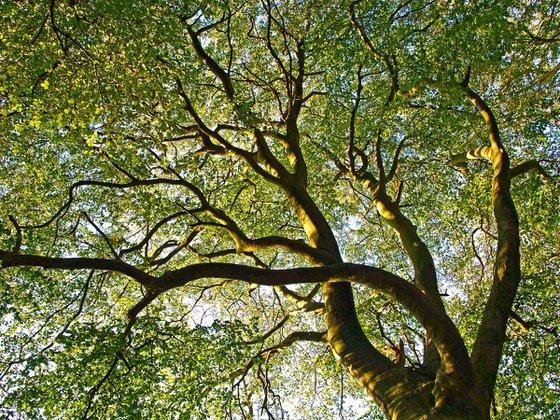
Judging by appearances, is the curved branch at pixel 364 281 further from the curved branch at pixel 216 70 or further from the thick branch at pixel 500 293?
the curved branch at pixel 216 70

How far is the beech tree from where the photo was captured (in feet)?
20.8

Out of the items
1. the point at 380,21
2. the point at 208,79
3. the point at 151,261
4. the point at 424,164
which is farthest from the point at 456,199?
the point at 151,261

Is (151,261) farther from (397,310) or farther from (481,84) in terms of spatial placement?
(481,84)

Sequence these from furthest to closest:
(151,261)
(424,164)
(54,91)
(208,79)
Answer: (424,164)
(208,79)
(151,261)
(54,91)

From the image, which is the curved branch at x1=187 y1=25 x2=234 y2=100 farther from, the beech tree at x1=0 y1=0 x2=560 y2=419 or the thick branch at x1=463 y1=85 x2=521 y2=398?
the thick branch at x1=463 y1=85 x2=521 y2=398

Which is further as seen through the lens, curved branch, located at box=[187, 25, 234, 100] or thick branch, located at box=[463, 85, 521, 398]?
curved branch, located at box=[187, 25, 234, 100]

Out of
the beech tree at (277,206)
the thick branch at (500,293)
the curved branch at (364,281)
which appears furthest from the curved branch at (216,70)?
the thick branch at (500,293)

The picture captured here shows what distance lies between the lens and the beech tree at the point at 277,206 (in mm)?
6348

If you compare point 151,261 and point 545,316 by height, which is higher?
point 151,261

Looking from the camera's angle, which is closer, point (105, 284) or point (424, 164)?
point (105, 284)

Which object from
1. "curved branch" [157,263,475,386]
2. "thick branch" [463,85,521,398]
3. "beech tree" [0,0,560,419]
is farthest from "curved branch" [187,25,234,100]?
"thick branch" [463,85,521,398]

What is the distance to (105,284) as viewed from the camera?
10.6 meters

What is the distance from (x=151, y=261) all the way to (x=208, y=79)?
509 cm

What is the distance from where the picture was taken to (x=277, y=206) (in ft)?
44.0
